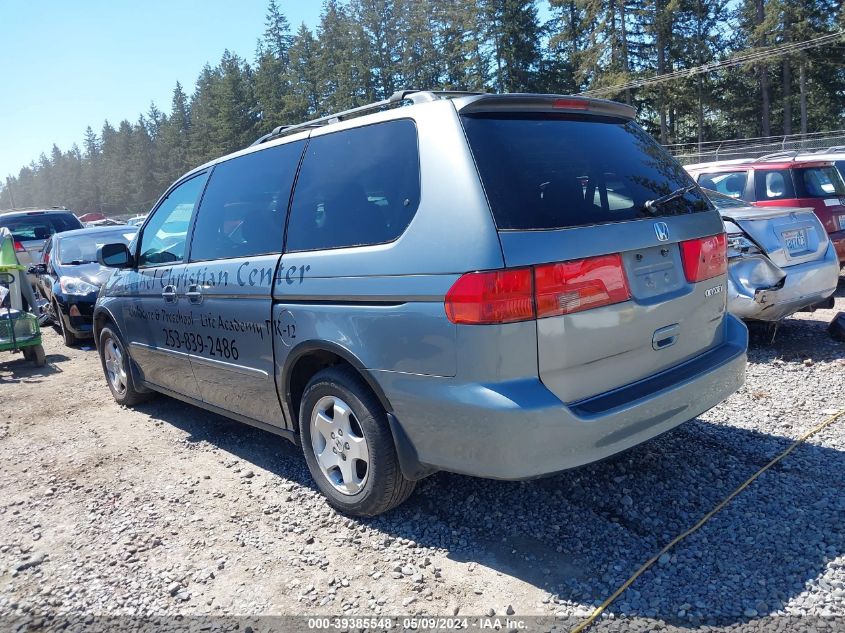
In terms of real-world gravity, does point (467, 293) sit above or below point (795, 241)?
above

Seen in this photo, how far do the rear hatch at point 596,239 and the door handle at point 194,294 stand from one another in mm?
2152

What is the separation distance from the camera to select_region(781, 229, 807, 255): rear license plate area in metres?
5.71

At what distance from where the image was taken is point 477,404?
2.57 meters

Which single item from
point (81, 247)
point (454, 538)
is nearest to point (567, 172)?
point (454, 538)

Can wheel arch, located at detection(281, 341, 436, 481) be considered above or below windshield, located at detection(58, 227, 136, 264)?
below

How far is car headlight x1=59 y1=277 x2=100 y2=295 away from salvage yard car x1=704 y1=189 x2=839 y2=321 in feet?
25.9

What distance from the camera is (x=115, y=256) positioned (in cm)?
504

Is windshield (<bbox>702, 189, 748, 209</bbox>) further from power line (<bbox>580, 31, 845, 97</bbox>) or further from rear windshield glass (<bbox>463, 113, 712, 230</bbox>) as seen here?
power line (<bbox>580, 31, 845, 97</bbox>)

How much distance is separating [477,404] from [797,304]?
14.3ft

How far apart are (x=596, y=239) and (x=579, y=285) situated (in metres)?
0.23

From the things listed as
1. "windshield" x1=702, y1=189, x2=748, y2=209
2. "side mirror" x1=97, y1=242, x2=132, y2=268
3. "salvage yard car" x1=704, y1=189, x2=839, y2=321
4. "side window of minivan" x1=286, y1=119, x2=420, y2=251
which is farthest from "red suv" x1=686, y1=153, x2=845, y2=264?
"side mirror" x1=97, y1=242, x2=132, y2=268

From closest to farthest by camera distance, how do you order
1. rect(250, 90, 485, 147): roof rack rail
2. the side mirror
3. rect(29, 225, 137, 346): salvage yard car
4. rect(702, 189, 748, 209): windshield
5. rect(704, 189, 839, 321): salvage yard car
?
rect(250, 90, 485, 147): roof rack rail < the side mirror < rect(704, 189, 839, 321): salvage yard car < rect(702, 189, 748, 209): windshield < rect(29, 225, 137, 346): salvage yard car

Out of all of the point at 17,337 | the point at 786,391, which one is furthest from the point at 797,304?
the point at 17,337

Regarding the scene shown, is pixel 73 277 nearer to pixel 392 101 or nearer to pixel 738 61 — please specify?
pixel 392 101
